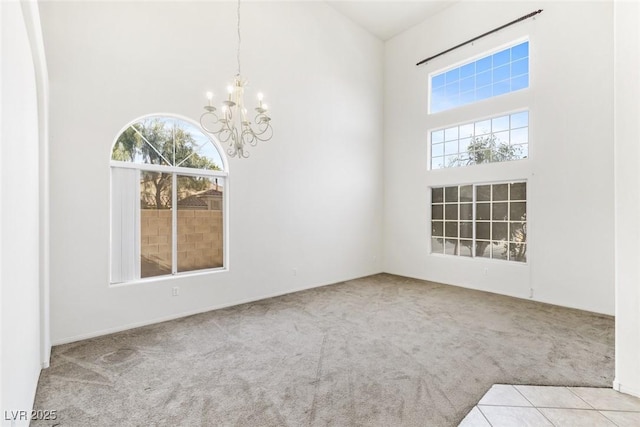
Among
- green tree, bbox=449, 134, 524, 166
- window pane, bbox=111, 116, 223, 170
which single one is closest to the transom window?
green tree, bbox=449, 134, 524, 166

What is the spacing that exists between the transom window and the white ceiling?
1.29 metres

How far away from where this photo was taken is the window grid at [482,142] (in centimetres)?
521

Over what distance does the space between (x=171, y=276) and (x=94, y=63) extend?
276cm

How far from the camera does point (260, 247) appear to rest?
497 cm

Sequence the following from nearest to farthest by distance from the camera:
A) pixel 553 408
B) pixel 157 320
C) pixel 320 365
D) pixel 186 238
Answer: pixel 553 408, pixel 320 365, pixel 157 320, pixel 186 238

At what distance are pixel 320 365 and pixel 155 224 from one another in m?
2.88

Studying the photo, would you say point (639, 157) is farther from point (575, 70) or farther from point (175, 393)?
point (175, 393)

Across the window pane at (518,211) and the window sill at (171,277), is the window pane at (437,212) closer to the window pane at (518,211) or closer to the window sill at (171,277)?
the window pane at (518,211)

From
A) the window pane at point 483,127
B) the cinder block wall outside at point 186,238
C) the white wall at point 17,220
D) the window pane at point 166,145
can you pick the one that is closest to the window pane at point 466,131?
the window pane at point 483,127

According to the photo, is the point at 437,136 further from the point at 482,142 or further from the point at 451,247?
the point at 451,247

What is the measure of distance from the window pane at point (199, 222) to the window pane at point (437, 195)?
4.33 m

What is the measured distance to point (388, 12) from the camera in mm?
6254

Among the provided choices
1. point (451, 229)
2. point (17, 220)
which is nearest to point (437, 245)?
point (451, 229)

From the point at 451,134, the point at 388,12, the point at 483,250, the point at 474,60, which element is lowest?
the point at 483,250
